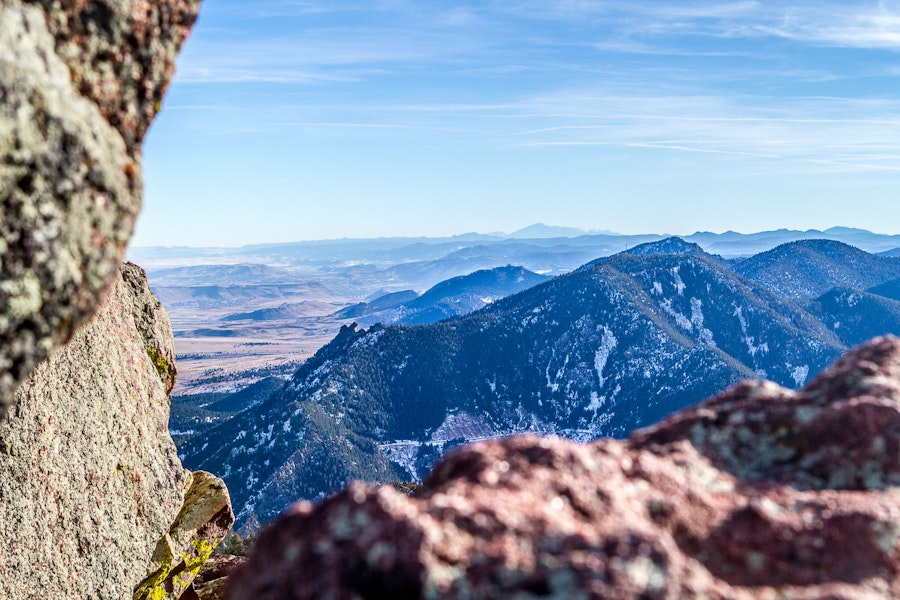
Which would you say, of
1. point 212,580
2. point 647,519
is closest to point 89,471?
point 212,580

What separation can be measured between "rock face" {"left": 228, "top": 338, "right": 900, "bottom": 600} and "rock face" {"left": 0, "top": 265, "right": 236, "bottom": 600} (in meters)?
11.4

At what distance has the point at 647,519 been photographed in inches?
238

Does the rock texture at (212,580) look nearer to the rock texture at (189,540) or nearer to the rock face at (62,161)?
the rock texture at (189,540)

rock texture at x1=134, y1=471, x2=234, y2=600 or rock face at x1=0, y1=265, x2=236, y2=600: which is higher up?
rock face at x1=0, y1=265, x2=236, y2=600

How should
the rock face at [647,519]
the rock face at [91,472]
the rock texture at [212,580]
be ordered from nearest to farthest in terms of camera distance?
1. the rock face at [647,519]
2. the rock face at [91,472]
3. the rock texture at [212,580]

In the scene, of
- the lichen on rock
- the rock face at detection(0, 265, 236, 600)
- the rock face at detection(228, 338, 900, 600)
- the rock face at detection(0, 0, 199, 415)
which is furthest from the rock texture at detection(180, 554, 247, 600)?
the rock face at detection(228, 338, 900, 600)

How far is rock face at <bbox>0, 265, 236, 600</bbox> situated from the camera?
1527cm

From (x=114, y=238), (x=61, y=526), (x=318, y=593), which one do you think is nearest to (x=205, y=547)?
(x=61, y=526)

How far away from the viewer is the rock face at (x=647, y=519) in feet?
16.9

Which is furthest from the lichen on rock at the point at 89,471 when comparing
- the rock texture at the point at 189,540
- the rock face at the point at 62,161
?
the rock face at the point at 62,161

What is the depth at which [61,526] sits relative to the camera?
16141mm

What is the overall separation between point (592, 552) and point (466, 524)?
34.6 inches

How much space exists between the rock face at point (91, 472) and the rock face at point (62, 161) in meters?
9.97

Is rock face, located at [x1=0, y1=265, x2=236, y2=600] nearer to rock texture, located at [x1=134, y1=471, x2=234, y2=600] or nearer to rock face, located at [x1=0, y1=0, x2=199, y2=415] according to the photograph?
rock texture, located at [x1=134, y1=471, x2=234, y2=600]
